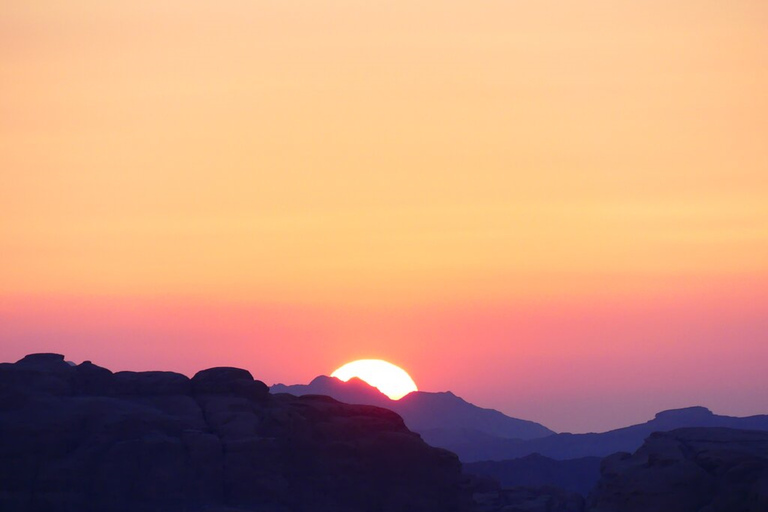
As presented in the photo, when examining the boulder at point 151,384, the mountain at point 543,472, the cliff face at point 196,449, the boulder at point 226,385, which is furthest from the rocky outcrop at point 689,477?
the mountain at point 543,472

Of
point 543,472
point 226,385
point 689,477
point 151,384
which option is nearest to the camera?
point 689,477

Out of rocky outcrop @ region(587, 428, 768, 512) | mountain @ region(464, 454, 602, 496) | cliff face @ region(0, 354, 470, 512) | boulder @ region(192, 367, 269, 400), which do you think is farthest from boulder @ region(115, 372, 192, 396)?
mountain @ region(464, 454, 602, 496)

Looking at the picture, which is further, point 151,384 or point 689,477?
point 151,384

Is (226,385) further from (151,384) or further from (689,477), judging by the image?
(689,477)

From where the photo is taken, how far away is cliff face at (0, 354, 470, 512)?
321ft

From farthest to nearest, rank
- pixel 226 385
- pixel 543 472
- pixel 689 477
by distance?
1. pixel 543 472
2. pixel 226 385
3. pixel 689 477

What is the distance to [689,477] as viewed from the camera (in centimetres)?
10119

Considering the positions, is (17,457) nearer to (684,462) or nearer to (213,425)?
(213,425)

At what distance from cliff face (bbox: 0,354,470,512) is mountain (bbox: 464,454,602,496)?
73167mm

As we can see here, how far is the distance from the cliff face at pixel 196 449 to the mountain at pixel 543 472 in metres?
73.2

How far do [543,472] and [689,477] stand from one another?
89507 mm

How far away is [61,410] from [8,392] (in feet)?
16.7

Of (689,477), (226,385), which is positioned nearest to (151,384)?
(226,385)

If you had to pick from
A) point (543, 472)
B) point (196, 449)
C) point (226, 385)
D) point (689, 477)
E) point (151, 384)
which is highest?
point (226, 385)
